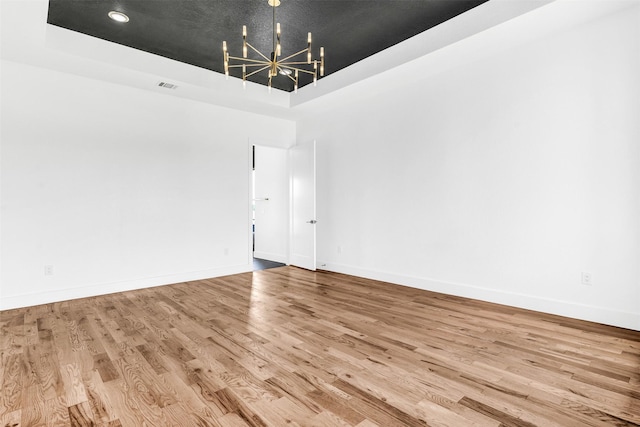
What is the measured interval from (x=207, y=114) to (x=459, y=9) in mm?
3847

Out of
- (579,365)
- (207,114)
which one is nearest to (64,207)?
(207,114)

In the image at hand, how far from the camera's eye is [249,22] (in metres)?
3.68

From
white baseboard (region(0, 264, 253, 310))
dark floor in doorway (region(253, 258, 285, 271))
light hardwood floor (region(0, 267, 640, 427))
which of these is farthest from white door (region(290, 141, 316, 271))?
light hardwood floor (region(0, 267, 640, 427))

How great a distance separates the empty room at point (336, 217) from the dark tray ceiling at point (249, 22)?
0.03 meters

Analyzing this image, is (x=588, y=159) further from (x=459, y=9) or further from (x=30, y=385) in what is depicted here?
(x=30, y=385)

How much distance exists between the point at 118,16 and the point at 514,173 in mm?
4520

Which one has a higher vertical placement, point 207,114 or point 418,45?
point 418,45

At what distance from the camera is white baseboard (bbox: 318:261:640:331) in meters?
3.12

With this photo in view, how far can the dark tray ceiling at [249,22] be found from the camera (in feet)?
11.1

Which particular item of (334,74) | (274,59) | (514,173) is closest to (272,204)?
(334,74)

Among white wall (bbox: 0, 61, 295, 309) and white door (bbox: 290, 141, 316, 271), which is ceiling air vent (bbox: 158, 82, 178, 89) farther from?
white door (bbox: 290, 141, 316, 271)

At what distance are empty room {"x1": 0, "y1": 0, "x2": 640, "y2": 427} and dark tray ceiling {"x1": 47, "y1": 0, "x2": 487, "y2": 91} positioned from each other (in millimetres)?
30

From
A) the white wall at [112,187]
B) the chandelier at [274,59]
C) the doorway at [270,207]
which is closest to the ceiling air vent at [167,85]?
the white wall at [112,187]

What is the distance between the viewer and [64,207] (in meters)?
4.21
